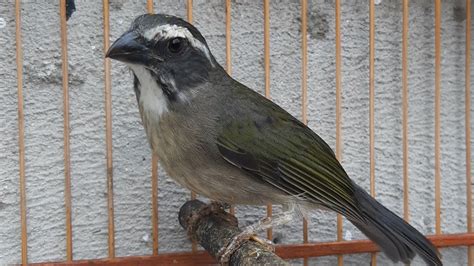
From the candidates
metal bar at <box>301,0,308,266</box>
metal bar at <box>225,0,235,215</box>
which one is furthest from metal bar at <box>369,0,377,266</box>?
metal bar at <box>225,0,235,215</box>

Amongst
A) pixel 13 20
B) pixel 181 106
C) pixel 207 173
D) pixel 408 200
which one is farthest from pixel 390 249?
pixel 13 20

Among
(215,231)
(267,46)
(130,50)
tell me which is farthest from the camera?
(267,46)

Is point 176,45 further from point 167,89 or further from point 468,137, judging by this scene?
point 468,137

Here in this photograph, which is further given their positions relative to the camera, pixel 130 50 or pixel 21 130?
pixel 21 130

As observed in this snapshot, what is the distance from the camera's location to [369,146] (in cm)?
214

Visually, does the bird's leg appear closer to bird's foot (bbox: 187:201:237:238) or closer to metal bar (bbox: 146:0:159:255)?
bird's foot (bbox: 187:201:237:238)

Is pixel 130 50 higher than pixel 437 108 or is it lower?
higher

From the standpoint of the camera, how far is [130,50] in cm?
151

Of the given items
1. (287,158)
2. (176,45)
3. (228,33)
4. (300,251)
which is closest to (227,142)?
(287,158)

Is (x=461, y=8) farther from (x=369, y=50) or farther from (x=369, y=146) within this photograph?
(x=369, y=146)

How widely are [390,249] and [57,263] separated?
89 cm

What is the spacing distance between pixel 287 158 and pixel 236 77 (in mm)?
391

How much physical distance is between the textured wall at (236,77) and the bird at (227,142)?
28 centimetres

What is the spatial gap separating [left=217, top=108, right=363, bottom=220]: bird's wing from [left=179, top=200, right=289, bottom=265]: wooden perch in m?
0.17
